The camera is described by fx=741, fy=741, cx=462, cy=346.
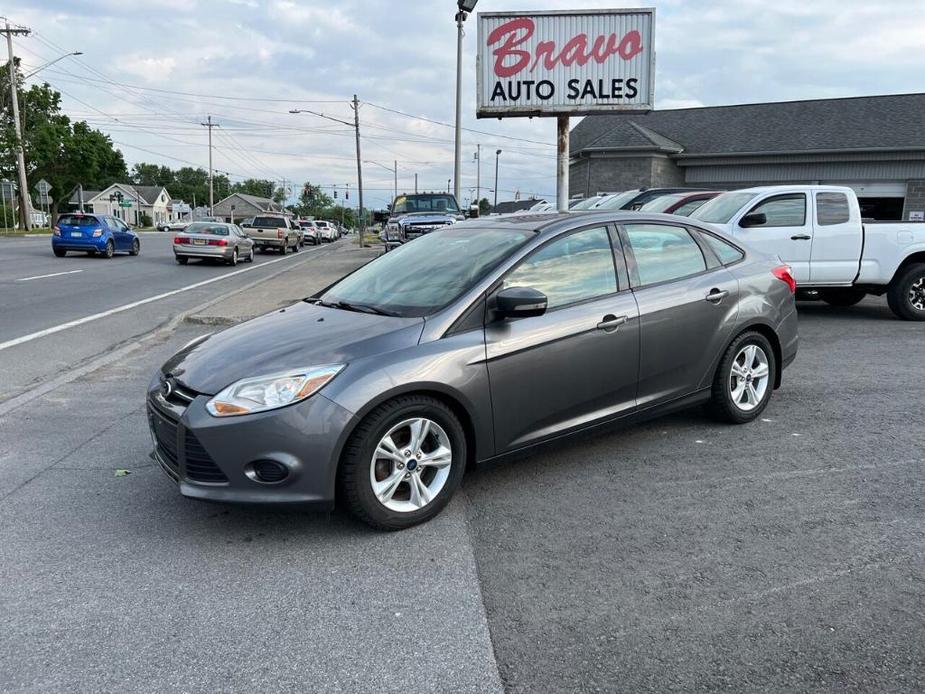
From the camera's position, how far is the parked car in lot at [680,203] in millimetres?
12508

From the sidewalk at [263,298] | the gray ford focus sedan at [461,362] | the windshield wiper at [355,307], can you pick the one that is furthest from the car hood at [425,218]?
the windshield wiper at [355,307]

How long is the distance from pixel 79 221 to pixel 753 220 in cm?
2138

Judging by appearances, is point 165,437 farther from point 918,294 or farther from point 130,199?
point 130,199

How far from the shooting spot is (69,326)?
10.3m

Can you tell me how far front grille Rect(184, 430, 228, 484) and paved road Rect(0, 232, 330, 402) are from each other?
382 cm

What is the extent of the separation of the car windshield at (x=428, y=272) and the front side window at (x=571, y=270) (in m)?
0.16

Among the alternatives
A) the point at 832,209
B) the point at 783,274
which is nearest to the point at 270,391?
the point at 783,274

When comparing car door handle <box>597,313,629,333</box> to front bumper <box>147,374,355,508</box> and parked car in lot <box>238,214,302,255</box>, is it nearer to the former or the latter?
front bumper <box>147,374,355,508</box>

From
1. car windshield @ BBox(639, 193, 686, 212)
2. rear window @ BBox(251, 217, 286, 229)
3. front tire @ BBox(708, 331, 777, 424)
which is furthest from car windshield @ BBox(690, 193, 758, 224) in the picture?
rear window @ BBox(251, 217, 286, 229)

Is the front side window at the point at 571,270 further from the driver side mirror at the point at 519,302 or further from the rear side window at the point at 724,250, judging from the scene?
the rear side window at the point at 724,250

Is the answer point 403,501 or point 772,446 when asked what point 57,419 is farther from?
point 772,446

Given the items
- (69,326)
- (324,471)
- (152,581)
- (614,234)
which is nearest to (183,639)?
(152,581)

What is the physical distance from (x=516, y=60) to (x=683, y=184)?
13.2m

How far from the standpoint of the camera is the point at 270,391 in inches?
139
